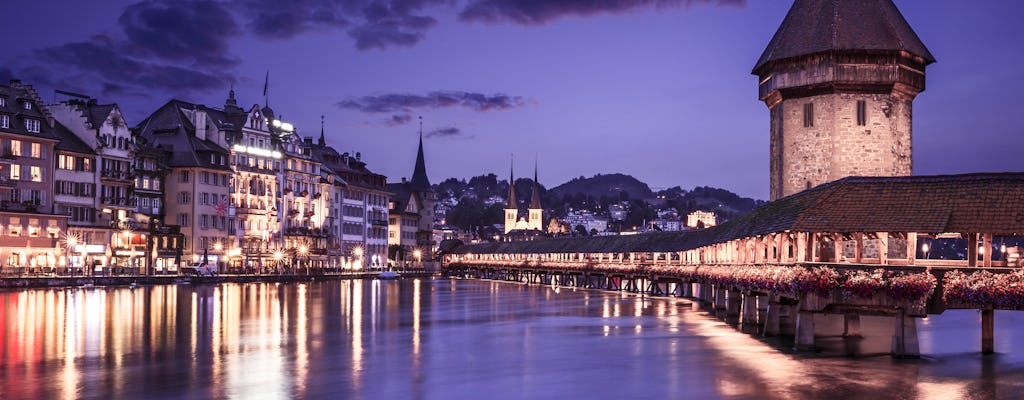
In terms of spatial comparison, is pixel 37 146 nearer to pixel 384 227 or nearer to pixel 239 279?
pixel 239 279

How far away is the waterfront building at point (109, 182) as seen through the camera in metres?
110

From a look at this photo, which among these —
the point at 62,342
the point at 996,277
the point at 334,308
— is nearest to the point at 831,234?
the point at 996,277

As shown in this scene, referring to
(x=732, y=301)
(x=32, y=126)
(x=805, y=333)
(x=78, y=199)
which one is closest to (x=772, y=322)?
(x=805, y=333)

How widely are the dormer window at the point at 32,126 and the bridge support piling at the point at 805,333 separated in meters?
82.9

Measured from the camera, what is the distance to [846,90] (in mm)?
63938

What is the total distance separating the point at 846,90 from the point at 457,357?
35565mm

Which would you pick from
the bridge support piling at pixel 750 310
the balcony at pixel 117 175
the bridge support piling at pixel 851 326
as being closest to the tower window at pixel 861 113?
the bridge support piling at pixel 750 310

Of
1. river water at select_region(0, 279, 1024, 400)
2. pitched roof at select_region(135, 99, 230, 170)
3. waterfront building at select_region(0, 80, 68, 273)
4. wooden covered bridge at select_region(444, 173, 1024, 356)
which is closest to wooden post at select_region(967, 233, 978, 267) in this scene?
wooden covered bridge at select_region(444, 173, 1024, 356)

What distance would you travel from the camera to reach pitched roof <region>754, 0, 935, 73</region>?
64.0 m

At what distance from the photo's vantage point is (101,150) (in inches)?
4345

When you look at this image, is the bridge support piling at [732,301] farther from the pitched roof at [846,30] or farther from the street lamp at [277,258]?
the street lamp at [277,258]

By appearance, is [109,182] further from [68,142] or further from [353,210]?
[353,210]

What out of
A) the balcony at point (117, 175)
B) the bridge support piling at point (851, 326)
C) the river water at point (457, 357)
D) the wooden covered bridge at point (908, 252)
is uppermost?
the balcony at point (117, 175)

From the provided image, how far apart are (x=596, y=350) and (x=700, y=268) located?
29858 mm
